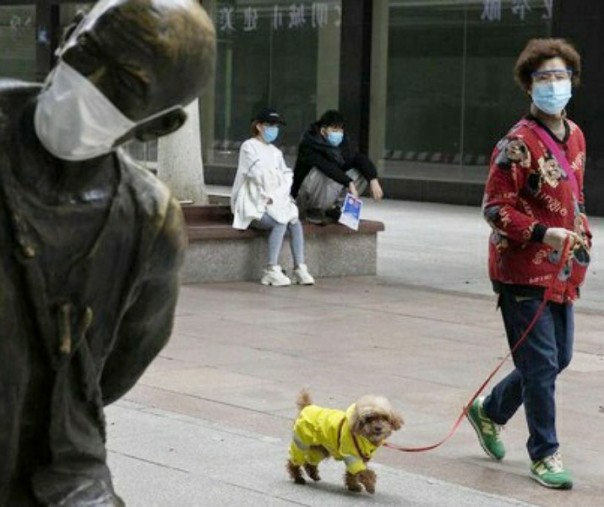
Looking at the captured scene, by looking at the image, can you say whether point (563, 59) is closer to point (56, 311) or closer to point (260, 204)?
point (56, 311)

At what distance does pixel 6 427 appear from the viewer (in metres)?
2.07

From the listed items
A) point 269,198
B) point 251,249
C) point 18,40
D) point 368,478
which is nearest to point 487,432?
point 368,478

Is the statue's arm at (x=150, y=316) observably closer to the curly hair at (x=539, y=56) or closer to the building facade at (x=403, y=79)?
the curly hair at (x=539, y=56)

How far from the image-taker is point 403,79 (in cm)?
2584

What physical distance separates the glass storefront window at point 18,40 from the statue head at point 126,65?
101 ft

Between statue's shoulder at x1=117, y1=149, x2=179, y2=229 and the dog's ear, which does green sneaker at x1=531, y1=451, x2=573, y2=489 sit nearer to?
the dog's ear

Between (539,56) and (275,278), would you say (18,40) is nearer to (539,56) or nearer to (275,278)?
(275,278)

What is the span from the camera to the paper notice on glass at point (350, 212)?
1463 centimetres

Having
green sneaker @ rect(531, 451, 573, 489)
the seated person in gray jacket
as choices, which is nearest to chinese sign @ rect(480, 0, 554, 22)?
the seated person in gray jacket

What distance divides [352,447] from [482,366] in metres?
3.38

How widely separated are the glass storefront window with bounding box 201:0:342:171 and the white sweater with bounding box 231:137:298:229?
12684mm

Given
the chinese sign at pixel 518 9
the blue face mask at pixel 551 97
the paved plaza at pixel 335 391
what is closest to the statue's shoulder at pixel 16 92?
the paved plaza at pixel 335 391

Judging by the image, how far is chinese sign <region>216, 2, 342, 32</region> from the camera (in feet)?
87.4

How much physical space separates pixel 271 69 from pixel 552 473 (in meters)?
21.4
